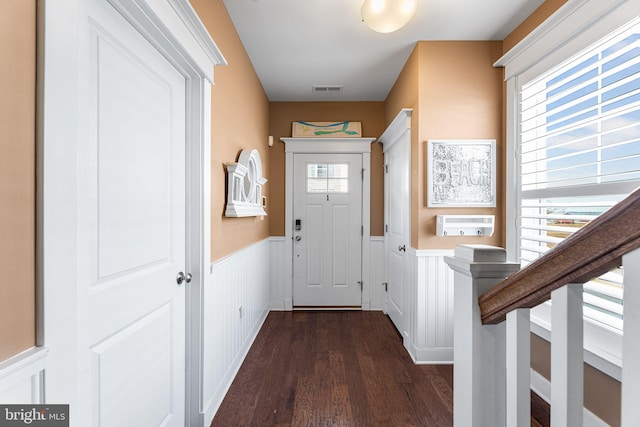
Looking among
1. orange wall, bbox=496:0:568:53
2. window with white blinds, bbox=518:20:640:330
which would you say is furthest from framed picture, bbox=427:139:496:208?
orange wall, bbox=496:0:568:53

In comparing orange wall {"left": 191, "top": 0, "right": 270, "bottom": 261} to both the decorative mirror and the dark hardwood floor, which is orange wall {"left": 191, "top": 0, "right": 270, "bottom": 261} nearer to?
the decorative mirror

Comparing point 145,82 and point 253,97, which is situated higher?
point 253,97

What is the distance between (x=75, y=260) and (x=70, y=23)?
606 millimetres

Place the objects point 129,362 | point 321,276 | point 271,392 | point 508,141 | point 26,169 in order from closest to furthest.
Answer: point 26,169 → point 129,362 → point 271,392 → point 508,141 → point 321,276

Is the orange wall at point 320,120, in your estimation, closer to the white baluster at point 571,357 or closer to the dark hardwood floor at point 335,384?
the dark hardwood floor at point 335,384

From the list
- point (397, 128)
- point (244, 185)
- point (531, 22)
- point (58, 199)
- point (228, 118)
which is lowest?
point (58, 199)

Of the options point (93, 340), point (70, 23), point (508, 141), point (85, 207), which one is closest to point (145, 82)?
point (70, 23)

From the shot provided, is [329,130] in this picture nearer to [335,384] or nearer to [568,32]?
[568,32]

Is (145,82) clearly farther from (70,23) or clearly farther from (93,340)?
(93,340)

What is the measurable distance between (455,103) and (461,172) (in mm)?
575

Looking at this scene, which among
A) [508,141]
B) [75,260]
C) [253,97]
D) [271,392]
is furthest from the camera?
[253,97]

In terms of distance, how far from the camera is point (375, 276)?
3.73 meters

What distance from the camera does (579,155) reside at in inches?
66.3

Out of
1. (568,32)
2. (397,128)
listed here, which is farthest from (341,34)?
(568,32)
